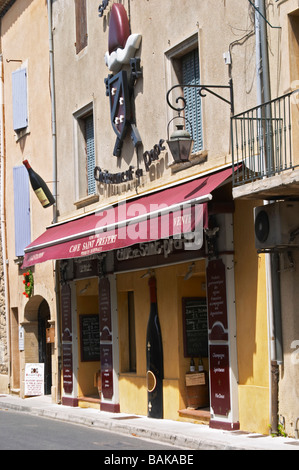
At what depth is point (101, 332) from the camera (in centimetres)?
1809

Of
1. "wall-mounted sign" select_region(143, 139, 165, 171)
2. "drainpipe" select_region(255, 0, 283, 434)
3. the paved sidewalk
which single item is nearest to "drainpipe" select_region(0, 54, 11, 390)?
the paved sidewalk

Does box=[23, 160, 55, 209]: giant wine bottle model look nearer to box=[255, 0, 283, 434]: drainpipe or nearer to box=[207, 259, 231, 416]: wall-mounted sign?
box=[207, 259, 231, 416]: wall-mounted sign

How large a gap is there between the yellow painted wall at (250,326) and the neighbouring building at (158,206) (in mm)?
29

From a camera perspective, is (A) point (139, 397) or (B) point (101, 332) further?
(B) point (101, 332)

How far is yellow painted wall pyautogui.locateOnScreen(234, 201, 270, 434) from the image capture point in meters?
12.8

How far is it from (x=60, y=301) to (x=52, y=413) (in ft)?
10.3

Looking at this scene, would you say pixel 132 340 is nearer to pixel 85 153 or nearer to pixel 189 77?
pixel 85 153

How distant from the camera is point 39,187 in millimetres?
20312

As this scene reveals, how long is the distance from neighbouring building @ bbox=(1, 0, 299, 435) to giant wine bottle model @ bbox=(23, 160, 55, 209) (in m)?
0.36

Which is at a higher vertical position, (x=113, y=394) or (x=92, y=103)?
(x=92, y=103)

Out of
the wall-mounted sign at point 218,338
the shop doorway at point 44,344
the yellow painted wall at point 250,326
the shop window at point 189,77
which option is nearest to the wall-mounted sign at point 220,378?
the wall-mounted sign at point 218,338

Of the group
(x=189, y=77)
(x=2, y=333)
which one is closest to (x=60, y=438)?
(x=189, y=77)
